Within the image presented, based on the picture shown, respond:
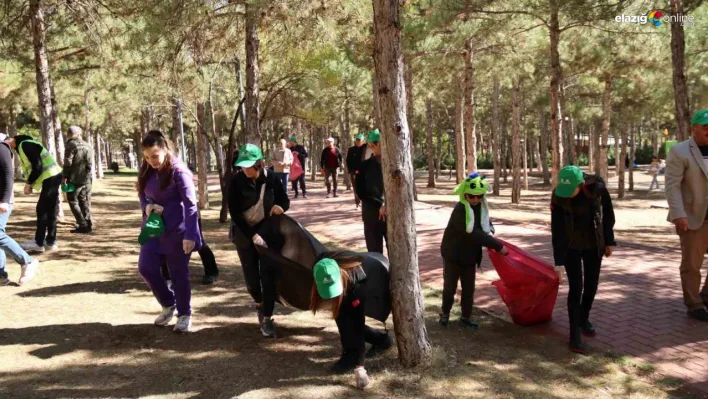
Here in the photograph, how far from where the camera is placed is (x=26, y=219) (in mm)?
11250

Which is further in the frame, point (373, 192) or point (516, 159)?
point (516, 159)

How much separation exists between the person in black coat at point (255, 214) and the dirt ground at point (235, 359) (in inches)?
15.1

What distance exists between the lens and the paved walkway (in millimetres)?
4074

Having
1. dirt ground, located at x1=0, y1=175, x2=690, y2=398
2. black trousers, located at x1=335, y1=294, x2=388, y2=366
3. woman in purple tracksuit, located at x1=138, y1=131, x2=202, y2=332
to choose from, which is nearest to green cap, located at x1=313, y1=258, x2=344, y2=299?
black trousers, located at x1=335, y1=294, x2=388, y2=366

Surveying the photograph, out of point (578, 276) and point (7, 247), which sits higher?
point (7, 247)

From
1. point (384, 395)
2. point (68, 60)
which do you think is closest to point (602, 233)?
point (384, 395)

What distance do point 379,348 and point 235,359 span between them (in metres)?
1.08

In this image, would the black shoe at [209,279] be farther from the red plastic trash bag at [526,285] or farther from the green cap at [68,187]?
the green cap at [68,187]

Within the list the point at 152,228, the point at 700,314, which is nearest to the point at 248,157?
the point at 152,228

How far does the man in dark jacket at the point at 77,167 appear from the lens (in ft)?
28.2

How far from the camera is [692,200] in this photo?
4.77 metres

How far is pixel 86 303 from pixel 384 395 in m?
3.51

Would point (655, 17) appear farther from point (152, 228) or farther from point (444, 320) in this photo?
point (152, 228)

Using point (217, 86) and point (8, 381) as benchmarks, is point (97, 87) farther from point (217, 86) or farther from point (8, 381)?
point (8, 381)
